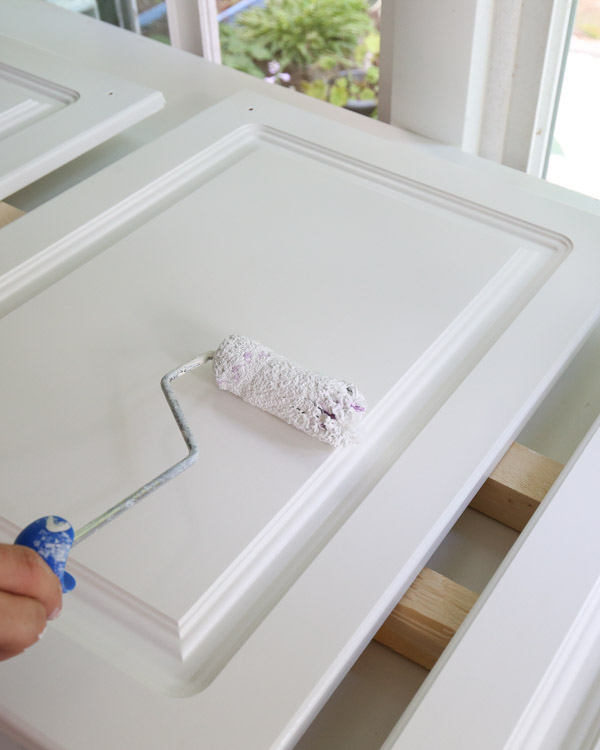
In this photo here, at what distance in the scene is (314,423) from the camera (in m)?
0.69

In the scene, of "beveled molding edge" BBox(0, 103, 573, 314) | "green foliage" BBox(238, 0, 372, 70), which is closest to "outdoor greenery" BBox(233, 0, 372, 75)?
"green foliage" BBox(238, 0, 372, 70)

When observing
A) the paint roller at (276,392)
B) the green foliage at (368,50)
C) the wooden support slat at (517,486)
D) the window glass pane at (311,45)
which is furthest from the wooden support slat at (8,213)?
the green foliage at (368,50)

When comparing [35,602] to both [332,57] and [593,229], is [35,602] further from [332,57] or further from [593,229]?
[332,57]

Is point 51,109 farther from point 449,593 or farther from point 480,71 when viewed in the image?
point 449,593

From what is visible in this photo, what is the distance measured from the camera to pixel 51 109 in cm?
113

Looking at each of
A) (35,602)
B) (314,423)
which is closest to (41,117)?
(314,423)

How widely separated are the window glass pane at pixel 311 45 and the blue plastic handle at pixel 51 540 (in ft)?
4.64

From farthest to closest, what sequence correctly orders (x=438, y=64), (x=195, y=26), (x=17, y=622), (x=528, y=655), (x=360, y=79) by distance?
(x=360, y=79) < (x=195, y=26) < (x=438, y=64) < (x=528, y=655) < (x=17, y=622)

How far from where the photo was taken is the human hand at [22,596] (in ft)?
1.51

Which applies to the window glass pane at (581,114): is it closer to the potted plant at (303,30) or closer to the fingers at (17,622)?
the potted plant at (303,30)

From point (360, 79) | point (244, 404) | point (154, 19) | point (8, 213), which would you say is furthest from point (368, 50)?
point (244, 404)

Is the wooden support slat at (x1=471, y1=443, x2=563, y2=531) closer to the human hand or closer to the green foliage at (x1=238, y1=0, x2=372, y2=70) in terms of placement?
the human hand

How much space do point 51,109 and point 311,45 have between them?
0.91m

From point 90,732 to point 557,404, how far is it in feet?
1.68
